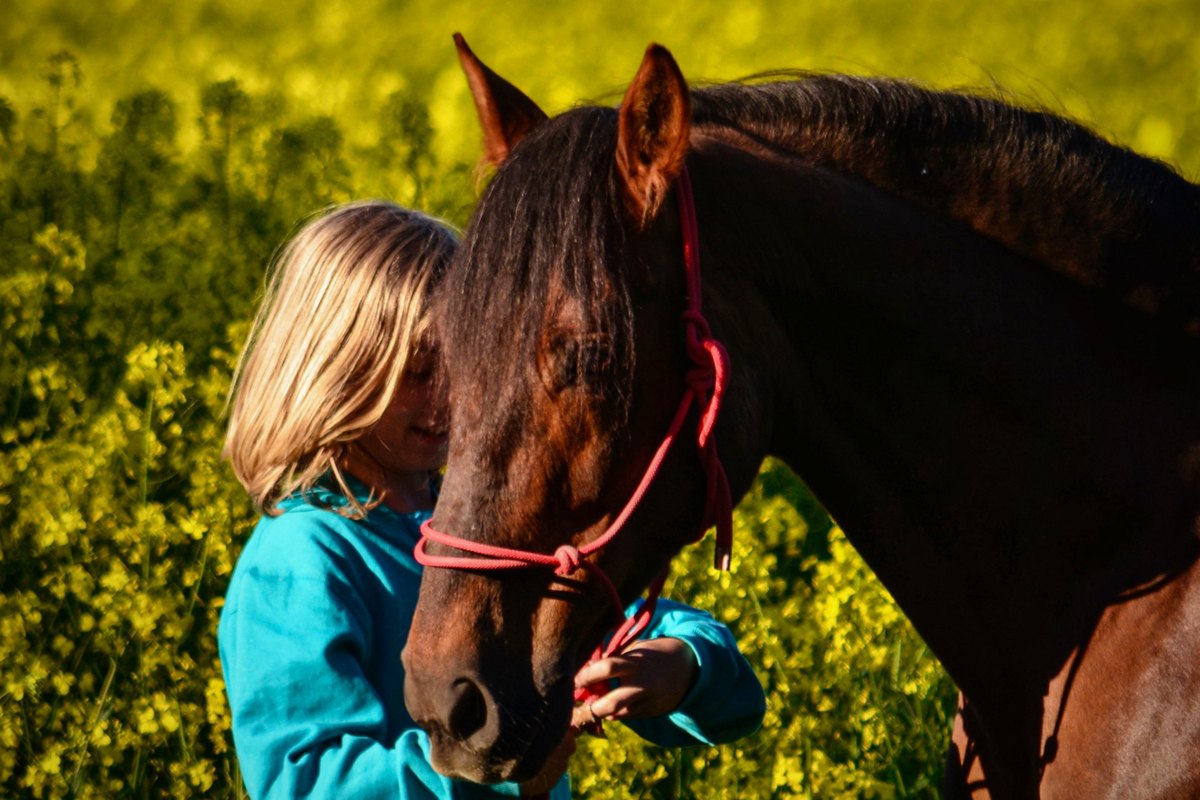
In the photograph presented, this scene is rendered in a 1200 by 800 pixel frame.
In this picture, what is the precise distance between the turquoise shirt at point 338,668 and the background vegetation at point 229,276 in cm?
83

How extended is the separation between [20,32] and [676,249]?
552 cm

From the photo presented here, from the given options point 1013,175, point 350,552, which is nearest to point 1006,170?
point 1013,175

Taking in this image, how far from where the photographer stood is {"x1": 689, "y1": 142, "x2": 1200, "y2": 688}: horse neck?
159 cm

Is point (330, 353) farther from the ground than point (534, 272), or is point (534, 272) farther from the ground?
point (534, 272)

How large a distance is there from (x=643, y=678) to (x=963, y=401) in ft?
1.97

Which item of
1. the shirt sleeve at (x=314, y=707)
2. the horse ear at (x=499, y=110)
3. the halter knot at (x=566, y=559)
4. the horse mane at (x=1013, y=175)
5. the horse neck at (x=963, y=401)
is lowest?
the shirt sleeve at (x=314, y=707)

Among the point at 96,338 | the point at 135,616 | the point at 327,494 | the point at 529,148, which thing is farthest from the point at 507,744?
the point at 96,338

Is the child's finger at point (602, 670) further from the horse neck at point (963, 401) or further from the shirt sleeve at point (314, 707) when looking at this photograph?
the horse neck at point (963, 401)

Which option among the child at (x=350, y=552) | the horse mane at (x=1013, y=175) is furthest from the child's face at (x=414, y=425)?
the horse mane at (x=1013, y=175)

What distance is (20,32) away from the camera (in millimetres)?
5820

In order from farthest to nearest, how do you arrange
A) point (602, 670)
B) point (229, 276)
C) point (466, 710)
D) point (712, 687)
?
1. point (229, 276)
2. point (712, 687)
3. point (602, 670)
4. point (466, 710)

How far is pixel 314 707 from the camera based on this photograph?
5.15 feet

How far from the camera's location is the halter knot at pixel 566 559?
141 cm

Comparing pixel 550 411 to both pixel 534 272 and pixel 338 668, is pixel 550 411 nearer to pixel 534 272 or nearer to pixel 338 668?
pixel 534 272
